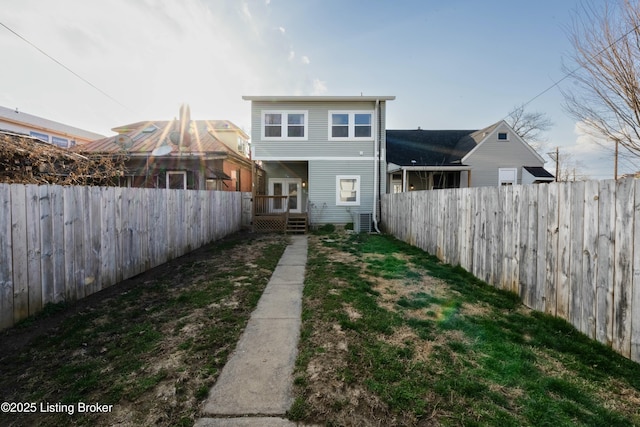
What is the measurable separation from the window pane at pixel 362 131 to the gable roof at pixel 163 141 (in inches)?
250

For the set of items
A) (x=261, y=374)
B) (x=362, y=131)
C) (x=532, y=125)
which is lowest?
(x=261, y=374)

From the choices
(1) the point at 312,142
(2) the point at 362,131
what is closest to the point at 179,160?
(1) the point at 312,142

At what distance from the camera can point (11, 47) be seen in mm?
9406

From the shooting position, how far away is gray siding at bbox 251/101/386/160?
531 inches

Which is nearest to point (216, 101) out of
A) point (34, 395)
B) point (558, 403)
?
point (34, 395)

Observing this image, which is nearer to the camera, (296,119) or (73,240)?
(73,240)

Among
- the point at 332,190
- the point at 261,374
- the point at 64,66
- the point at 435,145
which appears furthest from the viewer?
the point at 435,145

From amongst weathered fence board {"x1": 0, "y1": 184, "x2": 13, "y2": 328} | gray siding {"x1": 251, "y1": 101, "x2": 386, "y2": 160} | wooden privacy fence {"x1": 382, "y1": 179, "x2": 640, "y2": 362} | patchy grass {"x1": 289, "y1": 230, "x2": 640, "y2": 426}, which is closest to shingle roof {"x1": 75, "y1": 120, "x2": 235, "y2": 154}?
gray siding {"x1": 251, "y1": 101, "x2": 386, "y2": 160}

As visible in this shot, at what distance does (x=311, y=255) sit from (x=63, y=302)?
200 inches

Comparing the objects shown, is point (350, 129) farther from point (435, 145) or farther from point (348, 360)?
point (348, 360)

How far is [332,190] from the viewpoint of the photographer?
1377 centimetres

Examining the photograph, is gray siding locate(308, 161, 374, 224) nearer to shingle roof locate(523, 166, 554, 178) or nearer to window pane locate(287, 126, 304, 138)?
window pane locate(287, 126, 304, 138)

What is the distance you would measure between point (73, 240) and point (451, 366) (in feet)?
16.4

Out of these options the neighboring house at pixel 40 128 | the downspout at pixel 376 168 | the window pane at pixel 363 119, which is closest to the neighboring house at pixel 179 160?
the neighboring house at pixel 40 128
